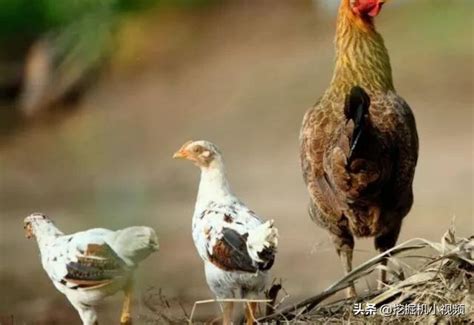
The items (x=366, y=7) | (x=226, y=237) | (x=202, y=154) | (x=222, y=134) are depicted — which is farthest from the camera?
(x=222, y=134)

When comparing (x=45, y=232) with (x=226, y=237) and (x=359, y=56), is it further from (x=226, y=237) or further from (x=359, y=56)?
(x=359, y=56)

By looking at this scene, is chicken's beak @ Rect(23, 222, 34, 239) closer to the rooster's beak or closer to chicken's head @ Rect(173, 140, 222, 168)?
the rooster's beak

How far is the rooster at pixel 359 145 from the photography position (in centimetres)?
212

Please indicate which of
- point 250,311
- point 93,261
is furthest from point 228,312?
point 93,261

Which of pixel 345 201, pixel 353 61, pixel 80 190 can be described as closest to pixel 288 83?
pixel 353 61

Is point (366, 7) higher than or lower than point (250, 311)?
higher

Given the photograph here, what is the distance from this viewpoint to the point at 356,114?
2.09 meters

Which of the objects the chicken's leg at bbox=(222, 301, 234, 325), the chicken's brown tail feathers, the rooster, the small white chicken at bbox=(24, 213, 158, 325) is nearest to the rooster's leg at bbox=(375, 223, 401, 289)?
the rooster

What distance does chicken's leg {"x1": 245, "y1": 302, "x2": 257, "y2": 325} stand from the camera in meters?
2.05

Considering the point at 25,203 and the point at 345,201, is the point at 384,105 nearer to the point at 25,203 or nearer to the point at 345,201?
the point at 345,201

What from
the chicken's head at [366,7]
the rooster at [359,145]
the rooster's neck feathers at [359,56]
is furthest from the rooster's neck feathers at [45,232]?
the chicken's head at [366,7]

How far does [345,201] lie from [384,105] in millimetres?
229

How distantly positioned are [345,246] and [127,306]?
18.8 inches

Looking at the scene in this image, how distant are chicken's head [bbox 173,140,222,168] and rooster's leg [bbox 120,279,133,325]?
28 centimetres
